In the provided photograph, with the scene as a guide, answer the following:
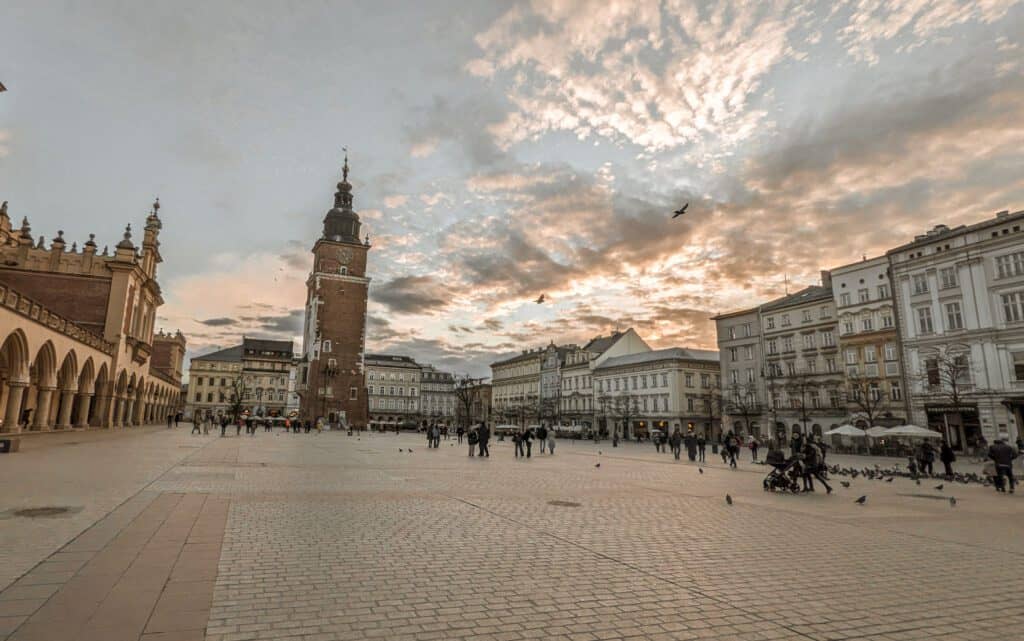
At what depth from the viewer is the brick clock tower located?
260 feet

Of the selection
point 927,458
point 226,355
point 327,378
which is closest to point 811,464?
point 927,458

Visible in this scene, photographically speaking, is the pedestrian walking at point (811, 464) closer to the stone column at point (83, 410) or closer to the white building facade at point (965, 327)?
the white building facade at point (965, 327)

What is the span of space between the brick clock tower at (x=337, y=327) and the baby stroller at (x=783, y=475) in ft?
225

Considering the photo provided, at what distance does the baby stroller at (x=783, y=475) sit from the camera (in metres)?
15.9

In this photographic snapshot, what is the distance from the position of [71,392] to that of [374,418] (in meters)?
81.0

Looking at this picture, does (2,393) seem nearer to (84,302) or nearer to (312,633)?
(84,302)

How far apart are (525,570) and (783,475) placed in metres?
12.3

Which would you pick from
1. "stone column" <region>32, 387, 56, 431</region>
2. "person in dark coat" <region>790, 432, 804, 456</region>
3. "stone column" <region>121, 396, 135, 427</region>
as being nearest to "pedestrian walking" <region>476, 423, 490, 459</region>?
"person in dark coat" <region>790, 432, 804, 456</region>

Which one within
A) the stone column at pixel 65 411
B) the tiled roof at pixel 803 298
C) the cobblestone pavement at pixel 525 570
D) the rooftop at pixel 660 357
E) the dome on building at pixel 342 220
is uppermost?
the dome on building at pixel 342 220

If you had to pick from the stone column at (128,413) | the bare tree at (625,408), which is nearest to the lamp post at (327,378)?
the stone column at (128,413)

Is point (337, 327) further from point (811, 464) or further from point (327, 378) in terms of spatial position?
point (811, 464)

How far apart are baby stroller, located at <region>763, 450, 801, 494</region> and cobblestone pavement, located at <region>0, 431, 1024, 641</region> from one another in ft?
9.48

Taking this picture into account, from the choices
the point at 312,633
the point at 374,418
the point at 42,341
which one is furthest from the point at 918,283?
the point at 374,418

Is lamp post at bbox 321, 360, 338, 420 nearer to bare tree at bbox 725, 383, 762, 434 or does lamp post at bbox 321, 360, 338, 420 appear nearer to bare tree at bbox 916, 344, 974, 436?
bare tree at bbox 725, 383, 762, 434
